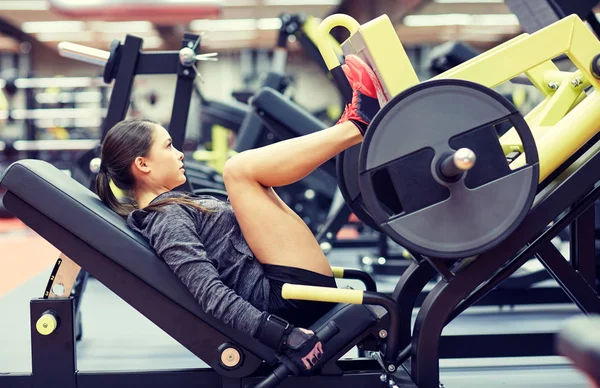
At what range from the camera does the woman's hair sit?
5.55ft

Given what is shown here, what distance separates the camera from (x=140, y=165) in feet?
5.58

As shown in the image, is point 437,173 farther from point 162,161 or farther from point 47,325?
point 47,325

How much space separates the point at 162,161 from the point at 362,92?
0.58 meters

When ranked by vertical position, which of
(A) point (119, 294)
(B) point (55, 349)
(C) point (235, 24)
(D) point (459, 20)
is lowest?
(B) point (55, 349)

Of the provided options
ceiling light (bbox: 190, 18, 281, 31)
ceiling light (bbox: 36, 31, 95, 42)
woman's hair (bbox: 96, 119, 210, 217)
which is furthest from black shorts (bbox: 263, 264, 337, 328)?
ceiling light (bbox: 36, 31, 95, 42)

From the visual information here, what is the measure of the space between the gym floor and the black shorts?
0.40 meters

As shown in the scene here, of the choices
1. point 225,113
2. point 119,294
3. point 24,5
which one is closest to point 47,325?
point 119,294

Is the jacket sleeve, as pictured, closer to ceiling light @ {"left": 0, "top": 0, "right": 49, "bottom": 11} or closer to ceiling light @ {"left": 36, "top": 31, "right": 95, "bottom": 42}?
ceiling light @ {"left": 0, "top": 0, "right": 49, "bottom": 11}

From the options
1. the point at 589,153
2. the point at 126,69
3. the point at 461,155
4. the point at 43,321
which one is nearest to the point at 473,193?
the point at 461,155

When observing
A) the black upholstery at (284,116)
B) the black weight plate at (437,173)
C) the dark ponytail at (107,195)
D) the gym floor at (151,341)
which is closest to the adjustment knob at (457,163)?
the black weight plate at (437,173)

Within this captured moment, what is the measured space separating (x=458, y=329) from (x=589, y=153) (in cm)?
131

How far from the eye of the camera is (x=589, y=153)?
1622 mm

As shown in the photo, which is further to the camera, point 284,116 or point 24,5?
point 24,5

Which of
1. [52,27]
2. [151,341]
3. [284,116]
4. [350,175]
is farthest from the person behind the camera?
[52,27]
